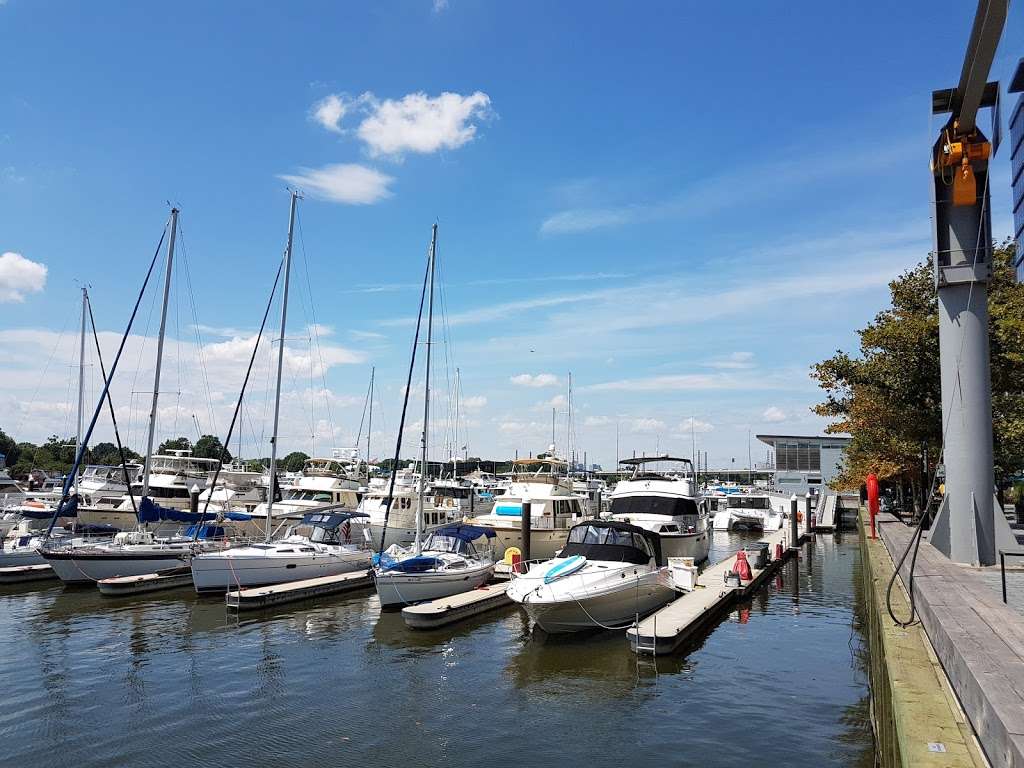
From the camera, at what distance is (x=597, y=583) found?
17.9 metres

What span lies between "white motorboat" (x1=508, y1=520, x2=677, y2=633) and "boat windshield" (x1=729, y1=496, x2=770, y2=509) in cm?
4487

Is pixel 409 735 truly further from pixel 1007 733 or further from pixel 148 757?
pixel 1007 733

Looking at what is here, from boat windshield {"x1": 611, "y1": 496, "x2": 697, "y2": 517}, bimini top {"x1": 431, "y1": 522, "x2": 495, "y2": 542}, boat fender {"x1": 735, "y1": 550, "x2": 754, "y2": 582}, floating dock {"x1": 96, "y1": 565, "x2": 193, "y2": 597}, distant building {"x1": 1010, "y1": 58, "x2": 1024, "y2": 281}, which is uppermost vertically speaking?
distant building {"x1": 1010, "y1": 58, "x2": 1024, "y2": 281}

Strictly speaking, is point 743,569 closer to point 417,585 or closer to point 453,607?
point 453,607

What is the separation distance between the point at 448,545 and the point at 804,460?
65.7m

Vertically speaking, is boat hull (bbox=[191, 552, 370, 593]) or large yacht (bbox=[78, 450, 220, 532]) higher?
large yacht (bbox=[78, 450, 220, 532])

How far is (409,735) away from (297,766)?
6.28 feet

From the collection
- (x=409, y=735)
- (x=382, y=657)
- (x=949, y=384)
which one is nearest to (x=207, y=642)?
(x=382, y=657)

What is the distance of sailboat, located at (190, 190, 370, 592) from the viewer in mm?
22891

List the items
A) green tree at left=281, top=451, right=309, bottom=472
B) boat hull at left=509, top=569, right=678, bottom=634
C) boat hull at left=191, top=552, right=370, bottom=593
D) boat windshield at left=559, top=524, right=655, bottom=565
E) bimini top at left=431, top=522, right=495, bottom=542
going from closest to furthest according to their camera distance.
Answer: boat hull at left=509, top=569, right=678, bottom=634 → boat windshield at left=559, top=524, right=655, bottom=565 → boat hull at left=191, top=552, right=370, bottom=593 → bimini top at left=431, top=522, right=495, bottom=542 → green tree at left=281, top=451, right=309, bottom=472

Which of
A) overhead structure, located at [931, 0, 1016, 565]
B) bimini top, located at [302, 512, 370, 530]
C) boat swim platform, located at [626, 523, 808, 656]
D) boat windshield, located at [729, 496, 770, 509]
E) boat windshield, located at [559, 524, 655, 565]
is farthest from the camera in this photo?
boat windshield, located at [729, 496, 770, 509]

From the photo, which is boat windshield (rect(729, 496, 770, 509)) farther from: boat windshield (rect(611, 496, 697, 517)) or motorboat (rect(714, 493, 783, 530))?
boat windshield (rect(611, 496, 697, 517))

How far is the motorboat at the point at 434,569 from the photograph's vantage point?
2072 centimetres

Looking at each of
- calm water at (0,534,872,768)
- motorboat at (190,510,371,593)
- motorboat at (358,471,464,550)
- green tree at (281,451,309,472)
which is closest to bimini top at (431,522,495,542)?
calm water at (0,534,872,768)
